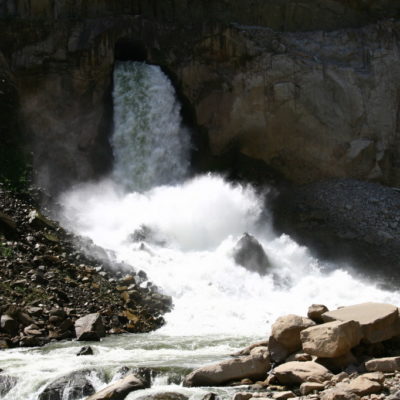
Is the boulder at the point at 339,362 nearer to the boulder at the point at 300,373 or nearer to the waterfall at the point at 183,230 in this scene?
the boulder at the point at 300,373

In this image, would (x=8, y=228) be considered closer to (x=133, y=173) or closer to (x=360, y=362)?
(x=133, y=173)

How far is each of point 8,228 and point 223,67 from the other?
14.0 metres

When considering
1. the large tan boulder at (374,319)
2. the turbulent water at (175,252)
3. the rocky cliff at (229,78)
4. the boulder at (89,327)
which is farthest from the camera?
the rocky cliff at (229,78)

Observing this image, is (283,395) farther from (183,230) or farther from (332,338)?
(183,230)

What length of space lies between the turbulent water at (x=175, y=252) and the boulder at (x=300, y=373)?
1.07 m

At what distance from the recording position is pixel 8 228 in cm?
1719

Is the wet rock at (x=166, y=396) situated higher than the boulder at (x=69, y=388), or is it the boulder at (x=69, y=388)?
the boulder at (x=69, y=388)

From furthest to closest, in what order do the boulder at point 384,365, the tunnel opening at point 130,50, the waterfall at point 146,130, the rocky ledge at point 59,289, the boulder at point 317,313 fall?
1. the tunnel opening at point 130,50
2. the waterfall at point 146,130
3. the rocky ledge at point 59,289
4. the boulder at point 317,313
5. the boulder at point 384,365

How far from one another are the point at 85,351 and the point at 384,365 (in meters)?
5.75

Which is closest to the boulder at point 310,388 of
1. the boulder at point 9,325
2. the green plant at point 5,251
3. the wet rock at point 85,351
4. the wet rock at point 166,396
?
the wet rock at point 166,396

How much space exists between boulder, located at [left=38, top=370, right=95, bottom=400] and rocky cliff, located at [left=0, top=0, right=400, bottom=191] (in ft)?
52.9

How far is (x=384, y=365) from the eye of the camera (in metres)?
9.20

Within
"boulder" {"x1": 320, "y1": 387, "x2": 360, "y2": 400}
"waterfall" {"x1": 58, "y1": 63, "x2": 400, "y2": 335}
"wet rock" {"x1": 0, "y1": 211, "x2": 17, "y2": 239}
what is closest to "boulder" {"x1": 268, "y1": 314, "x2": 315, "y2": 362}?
"boulder" {"x1": 320, "y1": 387, "x2": 360, "y2": 400}

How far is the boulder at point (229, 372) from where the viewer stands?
9.38 metres
